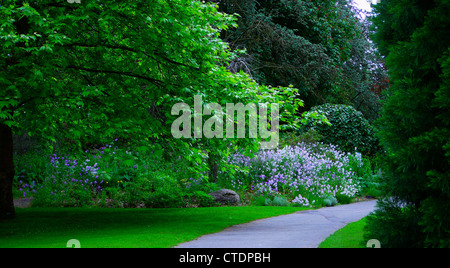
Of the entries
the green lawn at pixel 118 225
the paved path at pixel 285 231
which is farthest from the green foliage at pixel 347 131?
the paved path at pixel 285 231

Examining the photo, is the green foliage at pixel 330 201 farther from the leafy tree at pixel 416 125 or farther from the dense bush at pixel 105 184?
the leafy tree at pixel 416 125

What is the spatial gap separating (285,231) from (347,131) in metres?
10.6

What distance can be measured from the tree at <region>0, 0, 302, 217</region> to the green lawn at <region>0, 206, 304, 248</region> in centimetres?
111

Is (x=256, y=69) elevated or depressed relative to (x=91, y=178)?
elevated

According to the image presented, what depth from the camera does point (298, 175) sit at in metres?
13.7

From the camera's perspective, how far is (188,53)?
8195 millimetres

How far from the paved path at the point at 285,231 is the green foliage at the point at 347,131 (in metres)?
7.05

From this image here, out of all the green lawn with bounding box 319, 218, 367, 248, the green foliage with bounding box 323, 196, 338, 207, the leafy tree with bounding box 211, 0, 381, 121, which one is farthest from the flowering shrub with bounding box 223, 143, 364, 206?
the green lawn with bounding box 319, 218, 367, 248

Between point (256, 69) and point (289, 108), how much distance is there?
961 centimetres

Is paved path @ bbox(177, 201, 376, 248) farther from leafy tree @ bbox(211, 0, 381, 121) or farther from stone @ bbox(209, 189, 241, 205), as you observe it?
leafy tree @ bbox(211, 0, 381, 121)

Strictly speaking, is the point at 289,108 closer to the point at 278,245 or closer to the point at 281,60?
the point at 278,245

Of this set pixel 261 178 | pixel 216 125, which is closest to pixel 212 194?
pixel 261 178

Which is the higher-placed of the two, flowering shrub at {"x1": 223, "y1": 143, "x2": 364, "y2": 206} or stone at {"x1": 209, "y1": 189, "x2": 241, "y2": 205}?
flowering shrub at {"x1": 223, "y1": 143, "x2": 364, "y2": 206}

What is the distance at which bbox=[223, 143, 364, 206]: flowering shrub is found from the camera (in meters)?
12.5
